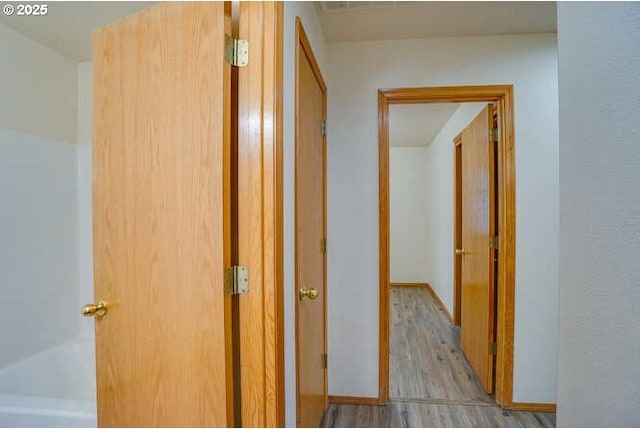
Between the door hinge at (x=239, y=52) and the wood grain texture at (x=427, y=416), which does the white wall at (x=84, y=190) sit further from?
the wood grain texture at (x=427, y=416)

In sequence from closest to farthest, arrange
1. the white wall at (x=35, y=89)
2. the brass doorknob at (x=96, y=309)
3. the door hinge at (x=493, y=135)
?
the brass doorknob at (x=96, y=309), the white wall at (x=35, y=89), the door hinge at (x=493, y=135)

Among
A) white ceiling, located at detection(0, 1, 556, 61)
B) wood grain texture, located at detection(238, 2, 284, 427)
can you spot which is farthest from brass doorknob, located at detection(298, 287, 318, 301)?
white ceiling, located at detection(0, 1, 556, 61)

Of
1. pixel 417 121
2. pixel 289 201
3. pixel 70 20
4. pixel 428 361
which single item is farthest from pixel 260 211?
pixel 417 121

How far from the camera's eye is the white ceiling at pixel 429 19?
5.30ft

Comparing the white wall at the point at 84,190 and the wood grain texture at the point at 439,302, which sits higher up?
the white wall at the point at 84,190

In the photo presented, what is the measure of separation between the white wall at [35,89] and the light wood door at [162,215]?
3.33 feet

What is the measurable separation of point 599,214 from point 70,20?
2.33 m

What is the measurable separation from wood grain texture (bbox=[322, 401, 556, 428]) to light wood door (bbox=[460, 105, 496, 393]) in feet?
0.71

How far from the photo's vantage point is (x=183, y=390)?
3.07 ft

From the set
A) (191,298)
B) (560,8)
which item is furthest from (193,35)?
(560,8)

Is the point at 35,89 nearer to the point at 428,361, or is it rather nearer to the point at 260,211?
the point at 260,211

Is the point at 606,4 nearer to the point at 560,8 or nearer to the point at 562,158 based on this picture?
the point at 560,8

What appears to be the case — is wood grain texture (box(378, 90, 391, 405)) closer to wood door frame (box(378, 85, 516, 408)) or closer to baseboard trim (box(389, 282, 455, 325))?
wood door frame (box(378, 85, 516, 408))

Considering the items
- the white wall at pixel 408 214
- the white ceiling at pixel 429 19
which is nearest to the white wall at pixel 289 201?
the white ceiling at pixel 429 19
